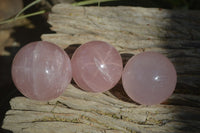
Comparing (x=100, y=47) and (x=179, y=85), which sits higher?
(x=100, y=47)

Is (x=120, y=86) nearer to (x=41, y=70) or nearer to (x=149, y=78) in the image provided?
(x=149, y=78)

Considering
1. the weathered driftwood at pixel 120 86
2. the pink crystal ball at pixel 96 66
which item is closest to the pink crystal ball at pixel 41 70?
the pink crystal ball at pixel 96 66

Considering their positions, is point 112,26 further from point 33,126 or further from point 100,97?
point 33,126

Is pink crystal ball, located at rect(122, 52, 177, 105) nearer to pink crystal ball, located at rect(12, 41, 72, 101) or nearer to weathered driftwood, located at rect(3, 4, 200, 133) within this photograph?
weathered driftwood, located at rect(3, 4, 200, 133)

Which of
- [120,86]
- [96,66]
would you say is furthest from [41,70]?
[120,86]

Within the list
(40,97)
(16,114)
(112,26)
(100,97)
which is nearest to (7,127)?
(16,114)
